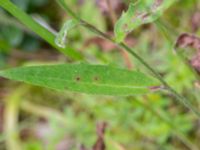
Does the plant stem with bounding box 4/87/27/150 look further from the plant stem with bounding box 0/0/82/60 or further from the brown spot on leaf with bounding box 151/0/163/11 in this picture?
the brown spot on leaf with bounding box 151/0/163/11

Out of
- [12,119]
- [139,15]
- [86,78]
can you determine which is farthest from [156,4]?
[12,119]

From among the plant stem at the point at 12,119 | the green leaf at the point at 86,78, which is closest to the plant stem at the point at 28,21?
the green leaf at the point at 86,78

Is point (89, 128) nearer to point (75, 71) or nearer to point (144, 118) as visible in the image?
point (144, 118)

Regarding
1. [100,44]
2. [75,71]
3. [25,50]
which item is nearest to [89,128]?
[100,44]

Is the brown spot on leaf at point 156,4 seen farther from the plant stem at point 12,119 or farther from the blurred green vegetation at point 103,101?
the plant stem at point 12,119

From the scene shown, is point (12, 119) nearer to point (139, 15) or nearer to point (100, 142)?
point (100, 142)

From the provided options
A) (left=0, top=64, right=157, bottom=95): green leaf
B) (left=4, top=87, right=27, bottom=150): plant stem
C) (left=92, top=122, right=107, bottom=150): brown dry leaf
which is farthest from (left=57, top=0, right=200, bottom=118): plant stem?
(left=4, top=87, right=27, bottom=150): plant stem
